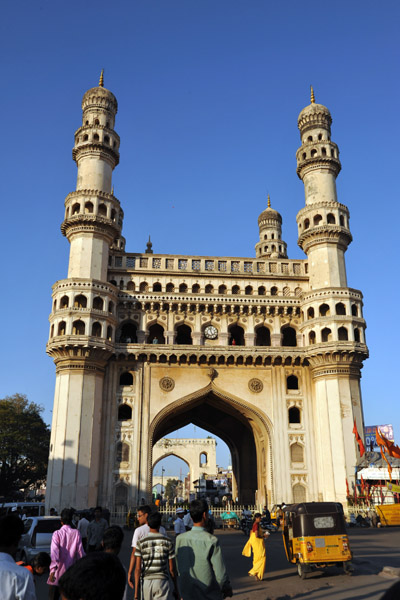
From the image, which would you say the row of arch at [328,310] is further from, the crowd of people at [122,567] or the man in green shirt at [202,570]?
the man in green shirt at [202,570]

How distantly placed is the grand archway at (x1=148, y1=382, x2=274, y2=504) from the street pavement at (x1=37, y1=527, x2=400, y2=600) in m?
14.0

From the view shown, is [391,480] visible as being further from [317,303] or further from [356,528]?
[317,303]

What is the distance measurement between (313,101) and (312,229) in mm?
11465

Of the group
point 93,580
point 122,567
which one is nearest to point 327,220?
point 122,567

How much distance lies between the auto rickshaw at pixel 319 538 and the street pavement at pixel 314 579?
0.38 m

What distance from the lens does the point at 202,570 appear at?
6004mm

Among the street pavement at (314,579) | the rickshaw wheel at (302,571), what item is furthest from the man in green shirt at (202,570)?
the rickshaw wheel at (302,571)

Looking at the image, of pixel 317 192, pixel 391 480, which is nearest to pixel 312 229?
pixel 317 192

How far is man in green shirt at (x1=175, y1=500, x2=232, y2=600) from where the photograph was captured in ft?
19.5

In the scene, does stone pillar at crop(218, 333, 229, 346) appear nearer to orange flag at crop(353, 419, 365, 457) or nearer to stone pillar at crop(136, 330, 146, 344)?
stone pillar at crop(136, 330, 146, 344)

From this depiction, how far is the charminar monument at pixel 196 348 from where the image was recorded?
31078 millimetres

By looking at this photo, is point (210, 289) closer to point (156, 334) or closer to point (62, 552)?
point (156, 334)

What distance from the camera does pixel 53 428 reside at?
3039 cm

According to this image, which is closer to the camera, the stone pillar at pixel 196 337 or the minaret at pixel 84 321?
the minaret at pixel 84 321
